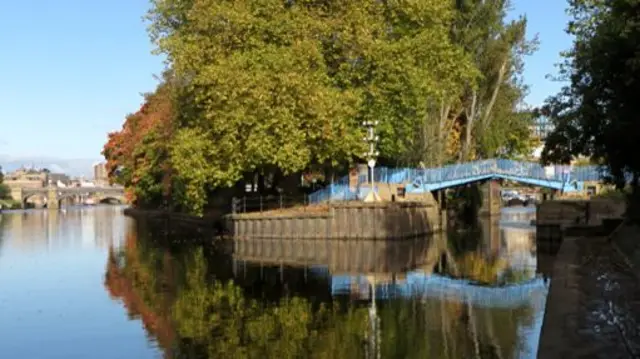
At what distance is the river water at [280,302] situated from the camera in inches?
658

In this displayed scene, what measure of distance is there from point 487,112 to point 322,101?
2454 centimetres

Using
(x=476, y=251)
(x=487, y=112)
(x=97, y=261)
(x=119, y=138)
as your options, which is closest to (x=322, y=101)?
(x=476, y=251)

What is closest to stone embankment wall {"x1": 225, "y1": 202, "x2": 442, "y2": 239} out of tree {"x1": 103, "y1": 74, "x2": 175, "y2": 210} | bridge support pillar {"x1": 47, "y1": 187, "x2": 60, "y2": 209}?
tree {"x1": 103, "y1": 74, "x2": 175, "y2": 210}

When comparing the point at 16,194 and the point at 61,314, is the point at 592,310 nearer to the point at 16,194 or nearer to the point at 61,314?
the point at 61,314

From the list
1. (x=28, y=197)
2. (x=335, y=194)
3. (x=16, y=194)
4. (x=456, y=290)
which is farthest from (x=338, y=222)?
(x=28, y=197)

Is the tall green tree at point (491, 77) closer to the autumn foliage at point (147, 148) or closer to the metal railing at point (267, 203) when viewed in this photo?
the metal railing at point (267, 203)

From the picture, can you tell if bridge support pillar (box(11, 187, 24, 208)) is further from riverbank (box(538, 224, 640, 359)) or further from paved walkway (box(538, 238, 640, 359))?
paved walkway (box(538, 238, 640, 359))

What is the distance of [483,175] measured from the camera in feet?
171

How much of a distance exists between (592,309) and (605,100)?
9.91 meters

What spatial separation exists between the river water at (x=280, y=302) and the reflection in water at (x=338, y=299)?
52mm

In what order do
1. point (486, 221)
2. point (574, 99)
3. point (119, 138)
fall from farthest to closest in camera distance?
point (119, 138) → point (486, 221) → point (574, 99)

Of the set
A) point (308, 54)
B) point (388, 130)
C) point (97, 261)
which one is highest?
point (308, 54)

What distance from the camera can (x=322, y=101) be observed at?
40.3 meters

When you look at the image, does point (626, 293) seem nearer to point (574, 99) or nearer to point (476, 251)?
point (574, 99)
